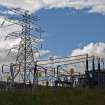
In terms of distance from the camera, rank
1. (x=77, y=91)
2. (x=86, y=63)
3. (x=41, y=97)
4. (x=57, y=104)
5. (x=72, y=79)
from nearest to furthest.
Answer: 1. (x=57, y=104)
2. (x=41, y=97)
3. (x=77, y=91)
4. (x=86, y=63)
5. (x=72, y=79)

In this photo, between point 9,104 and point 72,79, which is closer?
point 9,104

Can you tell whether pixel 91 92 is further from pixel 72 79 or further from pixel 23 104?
pixel 72 79

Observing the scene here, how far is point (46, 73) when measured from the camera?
4312 cm

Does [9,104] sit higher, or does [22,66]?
[22,66]

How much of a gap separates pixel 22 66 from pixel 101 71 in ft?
29.3

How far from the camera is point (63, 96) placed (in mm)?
23125

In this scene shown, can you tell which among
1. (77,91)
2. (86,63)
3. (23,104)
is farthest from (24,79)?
(23,104)

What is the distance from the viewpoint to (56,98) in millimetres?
22469

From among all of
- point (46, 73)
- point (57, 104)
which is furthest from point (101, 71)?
point (57, 104)

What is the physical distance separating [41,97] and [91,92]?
10.7 feet

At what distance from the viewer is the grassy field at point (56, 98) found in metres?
Answer: 21.6

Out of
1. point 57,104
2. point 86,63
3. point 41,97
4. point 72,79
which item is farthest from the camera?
point 72,79

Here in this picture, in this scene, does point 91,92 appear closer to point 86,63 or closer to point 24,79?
point 86,63

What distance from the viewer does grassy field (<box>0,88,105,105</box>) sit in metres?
21.6
